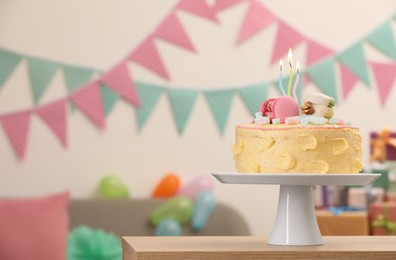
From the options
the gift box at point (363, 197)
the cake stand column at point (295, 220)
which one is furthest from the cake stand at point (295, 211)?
the gift box at point (363, 197)

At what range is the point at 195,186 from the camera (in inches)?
144

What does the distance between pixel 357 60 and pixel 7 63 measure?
1.59 m

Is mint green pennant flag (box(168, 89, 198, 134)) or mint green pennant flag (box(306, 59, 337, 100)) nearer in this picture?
mint green pennant flag (box(168, 89, 198, 134))

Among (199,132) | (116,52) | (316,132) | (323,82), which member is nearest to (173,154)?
(199,132)

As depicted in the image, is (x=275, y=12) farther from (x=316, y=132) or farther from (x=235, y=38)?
(x=316, y=132)

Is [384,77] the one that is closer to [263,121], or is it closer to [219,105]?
[219,105]

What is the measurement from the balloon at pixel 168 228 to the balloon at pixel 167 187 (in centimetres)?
19

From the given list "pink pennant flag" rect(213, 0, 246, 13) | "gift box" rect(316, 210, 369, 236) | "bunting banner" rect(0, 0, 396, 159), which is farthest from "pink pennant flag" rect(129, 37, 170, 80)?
"gift box" rect(316, 210, 369, 236)

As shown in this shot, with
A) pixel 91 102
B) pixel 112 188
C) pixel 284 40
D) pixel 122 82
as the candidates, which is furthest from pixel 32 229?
pixel 284 40

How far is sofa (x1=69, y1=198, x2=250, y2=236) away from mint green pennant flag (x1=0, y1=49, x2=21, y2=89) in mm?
593

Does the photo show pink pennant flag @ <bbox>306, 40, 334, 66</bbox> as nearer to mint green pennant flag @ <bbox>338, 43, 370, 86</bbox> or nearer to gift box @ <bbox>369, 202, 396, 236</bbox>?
mint green pennant flag @ <bbox>338, 43, 370, 86</bbox>

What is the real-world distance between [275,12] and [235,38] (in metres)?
0.23

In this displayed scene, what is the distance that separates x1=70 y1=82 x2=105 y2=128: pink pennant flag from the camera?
12.0 feet

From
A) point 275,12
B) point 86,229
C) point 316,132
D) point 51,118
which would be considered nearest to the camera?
point 316,132
